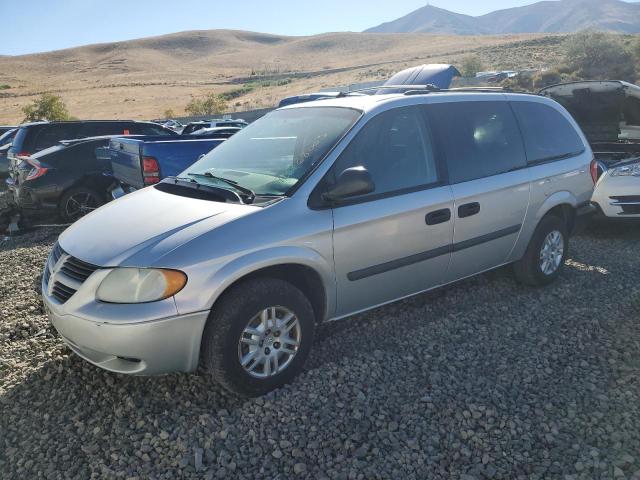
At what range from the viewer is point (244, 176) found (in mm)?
3744

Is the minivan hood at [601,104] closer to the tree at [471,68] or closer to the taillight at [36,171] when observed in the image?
the taillight at [36,171]

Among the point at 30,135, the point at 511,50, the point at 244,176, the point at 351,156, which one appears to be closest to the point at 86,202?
the point at 30,135

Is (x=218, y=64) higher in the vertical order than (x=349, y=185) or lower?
lower

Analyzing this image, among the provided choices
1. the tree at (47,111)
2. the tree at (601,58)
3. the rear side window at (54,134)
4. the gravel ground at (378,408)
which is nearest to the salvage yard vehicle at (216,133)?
the rear side window at (54,134)

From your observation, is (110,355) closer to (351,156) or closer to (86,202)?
(351,156)

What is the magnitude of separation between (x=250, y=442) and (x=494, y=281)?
3187mm

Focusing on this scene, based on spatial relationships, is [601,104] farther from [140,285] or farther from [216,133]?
[140,285]

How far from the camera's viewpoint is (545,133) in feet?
16.1

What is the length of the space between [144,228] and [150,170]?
304 cm

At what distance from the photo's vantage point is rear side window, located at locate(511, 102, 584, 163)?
4.75 meters

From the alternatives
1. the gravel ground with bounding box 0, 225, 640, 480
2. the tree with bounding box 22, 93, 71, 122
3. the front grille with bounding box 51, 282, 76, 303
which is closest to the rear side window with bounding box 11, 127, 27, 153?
the gravel ground with bounding box 0, 225, 640, 480

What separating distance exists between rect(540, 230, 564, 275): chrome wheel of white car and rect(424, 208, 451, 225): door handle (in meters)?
1.46

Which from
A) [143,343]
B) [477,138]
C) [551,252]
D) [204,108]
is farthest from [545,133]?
[204,108]

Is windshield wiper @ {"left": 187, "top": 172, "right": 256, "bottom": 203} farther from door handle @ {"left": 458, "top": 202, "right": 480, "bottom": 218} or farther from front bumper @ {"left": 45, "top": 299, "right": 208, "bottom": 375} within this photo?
door handle @ {"left": 458, "top": 202, "right": 480, "bottom": 218}
